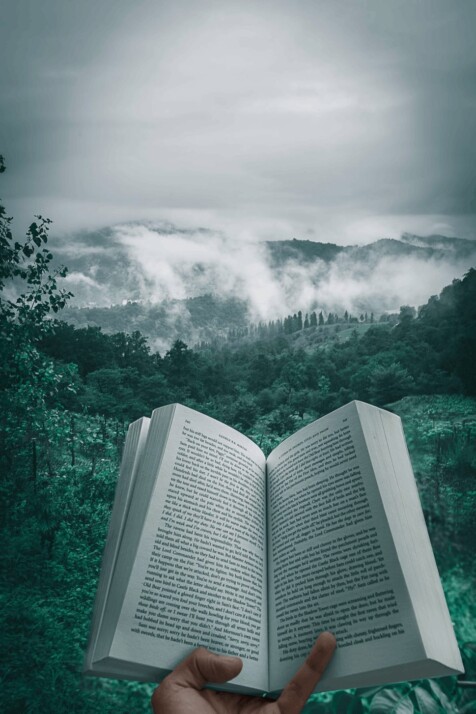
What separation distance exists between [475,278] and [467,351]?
27 centimetres

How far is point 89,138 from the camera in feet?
→ 5.35

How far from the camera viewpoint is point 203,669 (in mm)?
672

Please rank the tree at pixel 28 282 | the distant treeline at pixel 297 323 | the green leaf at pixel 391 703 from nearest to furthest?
the green leaf at pixel 391 703
the tree at pixel 28 282
the distant treeline at pixel 297 323

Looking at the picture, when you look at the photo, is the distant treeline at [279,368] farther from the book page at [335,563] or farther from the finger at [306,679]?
the finger at [306,679]

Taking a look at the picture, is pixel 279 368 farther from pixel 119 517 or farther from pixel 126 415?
pixel 119 517

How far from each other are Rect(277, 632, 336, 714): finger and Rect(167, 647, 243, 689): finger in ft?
0.25

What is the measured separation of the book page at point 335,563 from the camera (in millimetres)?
683

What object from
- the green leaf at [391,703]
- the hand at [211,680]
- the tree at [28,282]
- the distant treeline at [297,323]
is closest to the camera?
the hand at [211,680]

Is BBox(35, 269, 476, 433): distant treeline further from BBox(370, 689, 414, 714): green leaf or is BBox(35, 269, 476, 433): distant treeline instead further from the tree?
BBox(370, 689, 414, 714): green leaf

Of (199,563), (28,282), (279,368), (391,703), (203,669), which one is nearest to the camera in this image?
(203,669)

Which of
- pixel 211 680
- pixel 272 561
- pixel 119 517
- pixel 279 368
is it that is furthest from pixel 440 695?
pixel 279 368

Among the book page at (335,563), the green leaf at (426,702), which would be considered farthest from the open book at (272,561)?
the green leaf at (426,702)

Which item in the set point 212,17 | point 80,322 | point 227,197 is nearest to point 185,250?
point 227,197

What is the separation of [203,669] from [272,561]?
0.23 m
